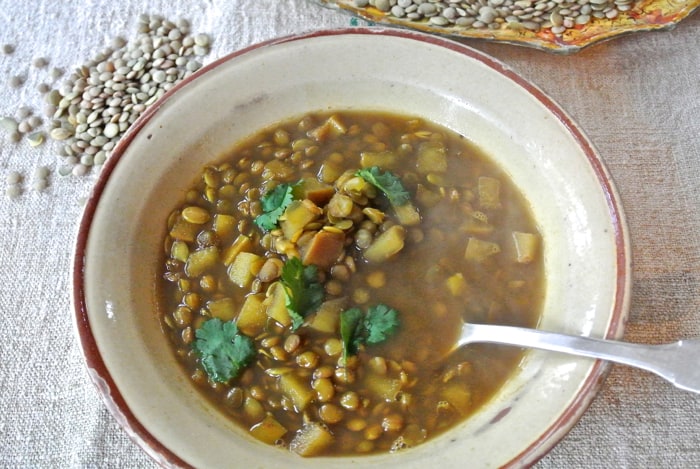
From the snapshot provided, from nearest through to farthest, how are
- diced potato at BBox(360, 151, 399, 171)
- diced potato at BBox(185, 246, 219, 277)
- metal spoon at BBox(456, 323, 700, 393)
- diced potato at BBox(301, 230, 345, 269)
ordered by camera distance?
metal spoon at BBox(456, 323, 700, 393) < diced potato at BBox(301, 230, 345, 269) < diced potato at BBox(185, 246, 219, 277) < diced potato at BBox(360, 151, 399, 171)

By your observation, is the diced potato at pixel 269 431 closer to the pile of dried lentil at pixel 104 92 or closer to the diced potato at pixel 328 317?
the diced potato at pixel 328 317

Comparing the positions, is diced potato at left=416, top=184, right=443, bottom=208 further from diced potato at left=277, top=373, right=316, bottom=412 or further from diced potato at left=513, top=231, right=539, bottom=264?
diced potato at left=277, top=373, right=316, bottom=412

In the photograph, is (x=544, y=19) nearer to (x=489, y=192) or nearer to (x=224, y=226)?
(x=489, y=192)

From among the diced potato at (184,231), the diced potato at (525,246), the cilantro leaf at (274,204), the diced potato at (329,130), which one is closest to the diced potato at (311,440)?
the cilantro leaf at (274,204)

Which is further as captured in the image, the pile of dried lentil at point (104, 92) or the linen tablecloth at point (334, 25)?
the pile of dried lentil at point (104, 92)

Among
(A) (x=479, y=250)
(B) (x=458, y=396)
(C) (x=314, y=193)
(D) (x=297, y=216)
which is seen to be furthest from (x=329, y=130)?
(B) (x=458, y=396)

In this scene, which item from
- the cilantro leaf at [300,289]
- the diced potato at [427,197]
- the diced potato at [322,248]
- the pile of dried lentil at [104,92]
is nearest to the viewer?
the cilantro leaf at [300,289]

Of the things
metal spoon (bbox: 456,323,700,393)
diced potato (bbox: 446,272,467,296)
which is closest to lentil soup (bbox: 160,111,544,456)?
diced potato (bbox: 446,272,467,296)

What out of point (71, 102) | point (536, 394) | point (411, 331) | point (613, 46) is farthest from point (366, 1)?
point (536, 394)
